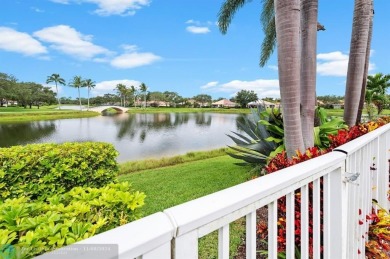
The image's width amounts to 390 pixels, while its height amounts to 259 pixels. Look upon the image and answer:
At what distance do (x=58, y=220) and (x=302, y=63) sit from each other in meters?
3.61

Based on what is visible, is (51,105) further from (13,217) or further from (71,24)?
(13,217)

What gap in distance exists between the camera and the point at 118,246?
1.86ft

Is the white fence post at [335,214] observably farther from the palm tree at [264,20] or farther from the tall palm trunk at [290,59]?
the palm tree at [264,20]

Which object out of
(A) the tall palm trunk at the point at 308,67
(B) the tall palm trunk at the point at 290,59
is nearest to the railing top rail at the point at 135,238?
(B) the tall palm trunk at the point at 290,59

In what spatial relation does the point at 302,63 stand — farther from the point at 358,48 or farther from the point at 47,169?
the point at 47,169

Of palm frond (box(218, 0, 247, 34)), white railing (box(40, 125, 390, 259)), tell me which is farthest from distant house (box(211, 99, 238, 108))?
white railing (box(40, 125, 390, 259))

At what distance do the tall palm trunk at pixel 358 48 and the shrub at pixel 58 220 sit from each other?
4.20 meters

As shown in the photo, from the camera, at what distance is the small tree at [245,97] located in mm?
73188

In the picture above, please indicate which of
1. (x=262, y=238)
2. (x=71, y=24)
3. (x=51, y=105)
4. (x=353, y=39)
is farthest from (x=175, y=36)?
(x=51, y=105)

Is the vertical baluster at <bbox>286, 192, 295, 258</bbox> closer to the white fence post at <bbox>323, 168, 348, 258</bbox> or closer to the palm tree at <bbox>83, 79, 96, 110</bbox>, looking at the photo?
the white fence post at <bbox>323, 168, 348, 258</bbox>

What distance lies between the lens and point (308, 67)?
380 cm

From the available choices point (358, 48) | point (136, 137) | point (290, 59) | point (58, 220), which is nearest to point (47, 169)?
point (58, 220)

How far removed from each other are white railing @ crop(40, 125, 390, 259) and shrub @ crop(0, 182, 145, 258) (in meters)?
0.67

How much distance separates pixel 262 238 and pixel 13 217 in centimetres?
208
